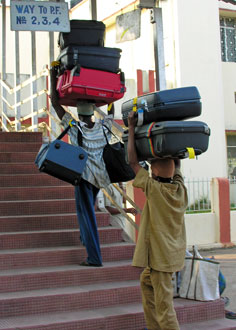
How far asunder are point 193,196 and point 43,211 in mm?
6417

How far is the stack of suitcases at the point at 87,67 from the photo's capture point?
18.0 ft

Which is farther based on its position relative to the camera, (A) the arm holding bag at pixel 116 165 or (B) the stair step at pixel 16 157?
(B) the stair step at pixel 16 157

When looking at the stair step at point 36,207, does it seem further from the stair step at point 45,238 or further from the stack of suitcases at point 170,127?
the stack of suitcases at point 170,127

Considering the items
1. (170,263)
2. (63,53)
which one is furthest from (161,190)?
(63,53)

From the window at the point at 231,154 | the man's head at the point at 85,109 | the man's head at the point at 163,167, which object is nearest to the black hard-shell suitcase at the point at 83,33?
the man's head at the point at 85,109

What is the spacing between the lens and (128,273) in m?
5.11

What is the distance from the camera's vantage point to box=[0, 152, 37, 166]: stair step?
7.25m

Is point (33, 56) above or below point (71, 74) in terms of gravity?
above

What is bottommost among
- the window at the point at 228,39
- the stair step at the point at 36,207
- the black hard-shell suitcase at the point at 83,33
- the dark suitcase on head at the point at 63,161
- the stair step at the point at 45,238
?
the stair step at the point at 45,238

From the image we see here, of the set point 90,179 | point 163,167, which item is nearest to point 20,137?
point 90,179

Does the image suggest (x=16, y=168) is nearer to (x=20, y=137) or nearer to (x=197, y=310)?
(x=20, y=137)

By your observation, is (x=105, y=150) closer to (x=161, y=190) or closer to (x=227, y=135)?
(x=161, y=190)

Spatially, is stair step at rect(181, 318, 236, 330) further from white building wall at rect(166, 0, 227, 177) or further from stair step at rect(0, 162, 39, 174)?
white building wall at rect(166, 0, 227, 177)

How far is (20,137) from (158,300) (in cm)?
487
